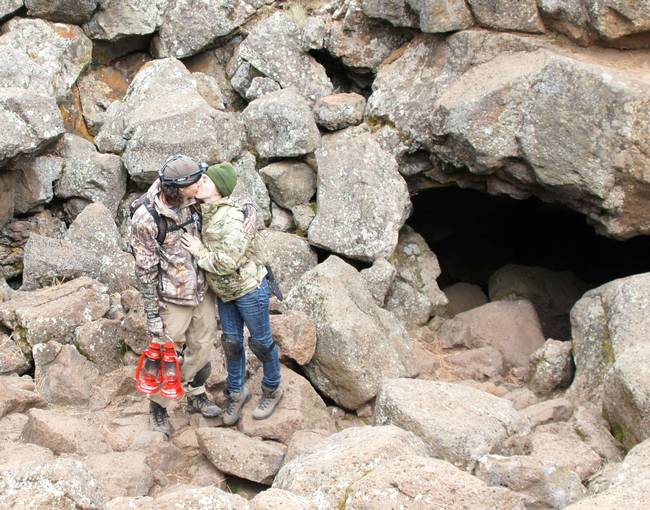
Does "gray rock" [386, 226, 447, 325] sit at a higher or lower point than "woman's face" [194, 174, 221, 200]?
lower

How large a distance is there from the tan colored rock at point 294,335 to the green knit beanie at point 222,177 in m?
2.32

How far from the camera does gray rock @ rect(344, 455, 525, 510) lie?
5449 mm

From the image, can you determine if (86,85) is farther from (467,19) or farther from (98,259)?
(467,19)

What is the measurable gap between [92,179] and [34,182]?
2.59 ft

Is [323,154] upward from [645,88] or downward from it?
downward

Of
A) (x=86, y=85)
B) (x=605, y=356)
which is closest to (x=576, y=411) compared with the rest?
(x=605, y=356)

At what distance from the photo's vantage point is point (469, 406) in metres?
8.21

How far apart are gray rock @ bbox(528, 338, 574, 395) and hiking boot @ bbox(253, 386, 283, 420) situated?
3749mm

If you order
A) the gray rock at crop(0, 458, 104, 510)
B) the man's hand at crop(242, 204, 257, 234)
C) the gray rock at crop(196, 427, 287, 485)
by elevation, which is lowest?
the gray rock at crop(196, 427, 287, 485)

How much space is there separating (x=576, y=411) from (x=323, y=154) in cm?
523

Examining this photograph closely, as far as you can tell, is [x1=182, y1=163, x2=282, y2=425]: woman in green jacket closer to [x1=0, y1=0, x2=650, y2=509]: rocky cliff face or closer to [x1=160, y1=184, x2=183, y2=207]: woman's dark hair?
[x1=160, y1=184, x2=183, y2=207]: woman's dark hair

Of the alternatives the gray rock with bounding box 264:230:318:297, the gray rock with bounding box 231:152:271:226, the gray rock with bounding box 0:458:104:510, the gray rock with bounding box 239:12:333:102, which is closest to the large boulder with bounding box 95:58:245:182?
the gray rock with bounding box 231:152:271:226

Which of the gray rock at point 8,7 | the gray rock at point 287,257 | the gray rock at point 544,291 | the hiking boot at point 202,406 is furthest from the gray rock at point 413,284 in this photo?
the gray rock at point 8,7

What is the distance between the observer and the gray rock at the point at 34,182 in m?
11.0
